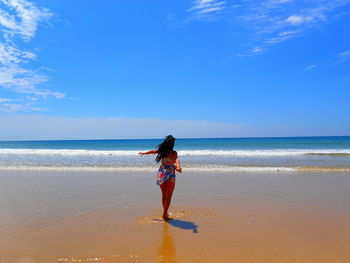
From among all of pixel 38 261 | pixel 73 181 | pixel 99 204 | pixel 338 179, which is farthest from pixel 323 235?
pixel 73 181

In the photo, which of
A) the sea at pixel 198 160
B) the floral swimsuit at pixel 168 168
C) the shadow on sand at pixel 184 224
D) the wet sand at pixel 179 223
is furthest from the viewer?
the sea at pixel 198 160

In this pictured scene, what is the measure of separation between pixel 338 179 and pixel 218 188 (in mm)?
5109

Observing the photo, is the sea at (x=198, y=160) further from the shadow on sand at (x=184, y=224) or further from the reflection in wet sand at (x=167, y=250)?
the reflection in wet sand at (x=167, y=250)

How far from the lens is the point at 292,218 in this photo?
588 cm

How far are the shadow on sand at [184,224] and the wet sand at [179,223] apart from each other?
0.02m

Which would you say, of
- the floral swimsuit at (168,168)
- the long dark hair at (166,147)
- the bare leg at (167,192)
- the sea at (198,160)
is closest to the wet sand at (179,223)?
the bare leg at (167,192)

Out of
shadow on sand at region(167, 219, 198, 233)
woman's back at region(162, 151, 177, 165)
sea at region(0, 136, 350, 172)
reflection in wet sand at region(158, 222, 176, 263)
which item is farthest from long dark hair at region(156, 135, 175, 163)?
sea at region(0, 136, 350, 172)

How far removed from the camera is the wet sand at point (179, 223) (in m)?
4.11

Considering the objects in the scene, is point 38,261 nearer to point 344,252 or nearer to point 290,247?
point 290,247

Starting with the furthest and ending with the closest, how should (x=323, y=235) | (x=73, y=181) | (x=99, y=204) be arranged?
(x=73, y=181) < (x=99, y=204) < (x=323, y=235)

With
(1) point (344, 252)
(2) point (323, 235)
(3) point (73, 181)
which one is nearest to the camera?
(1) point (344, 252)

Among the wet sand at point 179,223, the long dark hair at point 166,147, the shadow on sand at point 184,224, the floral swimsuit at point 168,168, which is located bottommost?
the shadow on sand at point 184,224

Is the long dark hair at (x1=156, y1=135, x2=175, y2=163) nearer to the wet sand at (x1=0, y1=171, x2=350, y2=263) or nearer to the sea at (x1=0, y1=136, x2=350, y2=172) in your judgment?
the wet sand at (x1=0, y1=171, x2=350, y2=263)

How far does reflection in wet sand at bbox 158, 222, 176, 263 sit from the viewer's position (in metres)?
3.91
